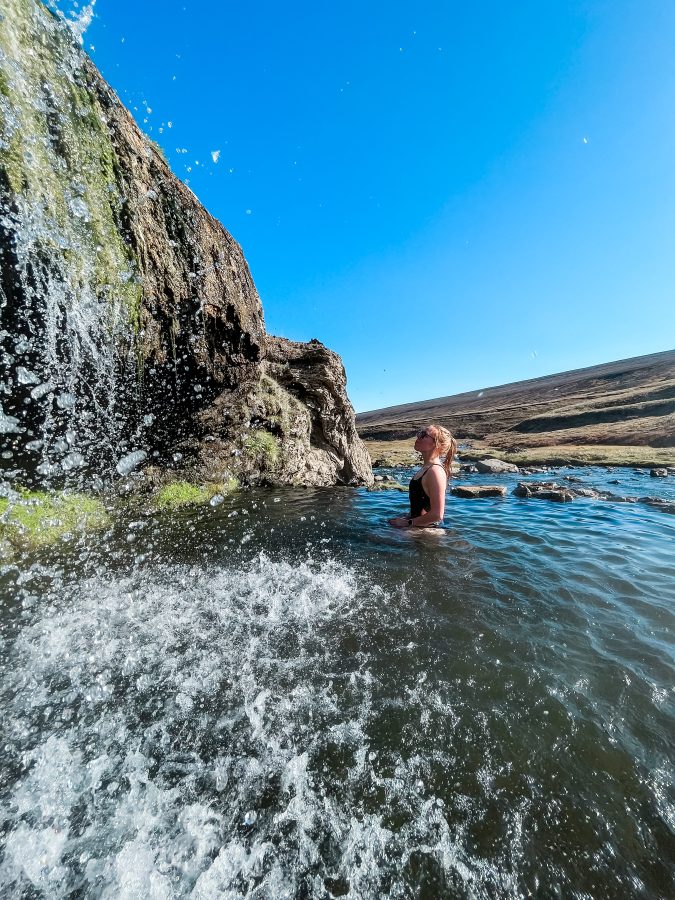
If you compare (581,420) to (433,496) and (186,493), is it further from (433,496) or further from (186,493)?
(186,493)

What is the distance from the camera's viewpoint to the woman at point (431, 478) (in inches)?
336

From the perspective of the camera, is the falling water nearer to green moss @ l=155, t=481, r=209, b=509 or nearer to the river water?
green moss @ l=155, t=481, r=209, b=509

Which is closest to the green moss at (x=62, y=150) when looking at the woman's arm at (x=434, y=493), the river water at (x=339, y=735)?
the river water at (x=339, y=735)

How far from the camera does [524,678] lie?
386 cm

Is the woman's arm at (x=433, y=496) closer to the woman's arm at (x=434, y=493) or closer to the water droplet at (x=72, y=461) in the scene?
the woman's arm at (x=434, y=493)

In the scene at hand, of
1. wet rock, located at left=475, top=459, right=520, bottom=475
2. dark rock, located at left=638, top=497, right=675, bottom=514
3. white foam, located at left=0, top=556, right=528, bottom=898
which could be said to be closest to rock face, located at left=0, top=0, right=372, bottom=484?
white foam, located at left=0, top=556, right=528, bottom=898

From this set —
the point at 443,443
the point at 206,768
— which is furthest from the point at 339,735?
the point at 443,443

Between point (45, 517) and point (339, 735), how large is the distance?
389 inches

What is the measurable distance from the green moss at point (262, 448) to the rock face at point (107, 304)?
73 mm

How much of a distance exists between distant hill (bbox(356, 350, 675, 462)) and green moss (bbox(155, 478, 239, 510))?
1338 inches

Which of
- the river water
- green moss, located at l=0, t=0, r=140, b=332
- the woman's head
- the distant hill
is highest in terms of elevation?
green moss, located at l=0, t=0, r=140, b=332

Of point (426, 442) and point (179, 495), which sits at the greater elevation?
point (426, 442)

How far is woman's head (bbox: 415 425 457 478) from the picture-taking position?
8.50m

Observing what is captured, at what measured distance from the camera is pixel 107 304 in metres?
12.4
